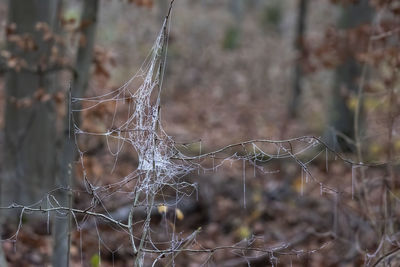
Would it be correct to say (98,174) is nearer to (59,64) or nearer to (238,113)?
(59,64)

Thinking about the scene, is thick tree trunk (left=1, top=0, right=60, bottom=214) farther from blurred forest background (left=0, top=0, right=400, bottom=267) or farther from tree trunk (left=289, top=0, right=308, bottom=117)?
tree trunk (left=289, top=0, right=308, bottom=117)

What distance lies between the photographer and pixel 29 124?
21.9 ft

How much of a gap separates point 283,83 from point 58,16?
506 inches

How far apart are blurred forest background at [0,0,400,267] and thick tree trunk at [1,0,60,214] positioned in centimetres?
1

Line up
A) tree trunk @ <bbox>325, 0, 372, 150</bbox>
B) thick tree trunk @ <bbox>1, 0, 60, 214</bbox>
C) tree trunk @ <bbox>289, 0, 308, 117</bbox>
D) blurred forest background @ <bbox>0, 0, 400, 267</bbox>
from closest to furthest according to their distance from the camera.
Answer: blurred forest background @ <bbox>0, 0, 400, 267</bbox> → thick tree trunk @ <bbox>1, 0, 60, 214</bbox> → tree trunk @ <bbox>325, 0, 372, 150</bbox> → tree trunk @ <bbox>289, 0, 308, 117</bbox>

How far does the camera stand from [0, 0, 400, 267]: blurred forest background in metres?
4.29

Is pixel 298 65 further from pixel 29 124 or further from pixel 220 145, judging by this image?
pixel 29 124

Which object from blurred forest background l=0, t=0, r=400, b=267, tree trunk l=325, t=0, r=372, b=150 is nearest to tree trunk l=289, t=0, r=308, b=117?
blurred forest background l=0, t=0, r=400, b=267

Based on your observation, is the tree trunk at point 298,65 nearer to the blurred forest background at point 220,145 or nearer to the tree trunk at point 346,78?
the blurred forest background at point 220,145


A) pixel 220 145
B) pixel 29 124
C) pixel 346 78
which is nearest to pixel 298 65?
pixel 346 78

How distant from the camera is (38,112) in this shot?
22.6ft

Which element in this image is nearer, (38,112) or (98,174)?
(98,174)

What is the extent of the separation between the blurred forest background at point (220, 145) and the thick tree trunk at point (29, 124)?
0.01m

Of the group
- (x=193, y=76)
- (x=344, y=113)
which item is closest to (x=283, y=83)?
(x=193, y=76)
